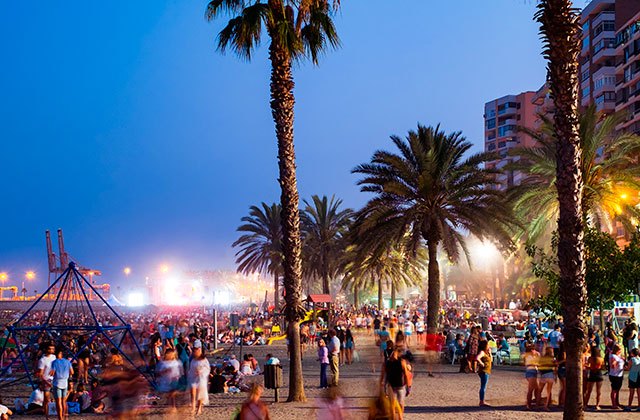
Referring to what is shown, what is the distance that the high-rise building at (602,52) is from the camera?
245ft

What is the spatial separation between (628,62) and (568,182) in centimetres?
6335

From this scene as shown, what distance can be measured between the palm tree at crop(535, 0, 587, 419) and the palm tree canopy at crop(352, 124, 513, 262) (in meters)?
15.1

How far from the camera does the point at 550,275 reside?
25.9 metres

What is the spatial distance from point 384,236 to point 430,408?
12.5 m

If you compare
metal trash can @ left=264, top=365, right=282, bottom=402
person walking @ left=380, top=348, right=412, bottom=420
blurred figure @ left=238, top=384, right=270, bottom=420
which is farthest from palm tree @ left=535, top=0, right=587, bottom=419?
metal trash can @ left=264, top=365, right=282, bottom=402

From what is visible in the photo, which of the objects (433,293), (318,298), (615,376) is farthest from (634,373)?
(318,298)

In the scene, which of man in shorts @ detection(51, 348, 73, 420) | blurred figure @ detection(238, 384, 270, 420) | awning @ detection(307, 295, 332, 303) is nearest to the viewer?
blurred figure @ detection(238, 384, 270, 420)

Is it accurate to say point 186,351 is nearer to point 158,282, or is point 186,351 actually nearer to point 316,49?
point 316,49

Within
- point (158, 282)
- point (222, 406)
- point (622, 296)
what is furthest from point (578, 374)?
point (158, 282)

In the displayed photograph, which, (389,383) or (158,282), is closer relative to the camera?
(389,383)

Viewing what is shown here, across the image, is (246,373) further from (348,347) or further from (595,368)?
(595,368)

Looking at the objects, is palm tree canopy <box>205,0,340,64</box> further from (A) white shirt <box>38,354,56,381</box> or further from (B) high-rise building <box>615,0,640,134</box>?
(B) high-rise building <box>615,0,640,134</box>

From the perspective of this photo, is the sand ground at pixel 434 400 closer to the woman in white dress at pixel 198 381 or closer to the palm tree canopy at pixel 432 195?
the woman in white dress at pixel 198 381

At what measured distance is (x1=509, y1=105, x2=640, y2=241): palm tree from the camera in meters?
26.2
